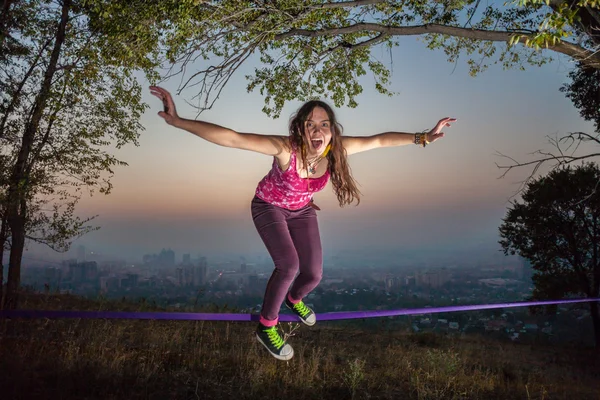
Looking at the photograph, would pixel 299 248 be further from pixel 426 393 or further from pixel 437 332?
pixel 437 332

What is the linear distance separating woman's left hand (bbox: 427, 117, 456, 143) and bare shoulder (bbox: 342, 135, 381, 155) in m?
0.50

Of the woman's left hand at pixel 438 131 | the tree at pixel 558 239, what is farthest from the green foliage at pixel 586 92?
the woman's left hand at pixel 438 131

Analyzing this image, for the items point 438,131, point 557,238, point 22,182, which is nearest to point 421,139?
point 438,131

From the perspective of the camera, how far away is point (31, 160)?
10.6 meters

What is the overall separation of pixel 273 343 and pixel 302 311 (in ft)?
1.63

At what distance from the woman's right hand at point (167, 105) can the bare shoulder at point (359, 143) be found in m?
1.62

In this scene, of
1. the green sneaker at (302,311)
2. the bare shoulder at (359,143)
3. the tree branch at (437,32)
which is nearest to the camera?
the bare shoulder at (359,143)

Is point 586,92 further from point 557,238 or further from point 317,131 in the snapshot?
point 317,131

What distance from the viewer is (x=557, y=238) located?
1930cm

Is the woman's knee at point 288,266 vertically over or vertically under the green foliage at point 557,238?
under

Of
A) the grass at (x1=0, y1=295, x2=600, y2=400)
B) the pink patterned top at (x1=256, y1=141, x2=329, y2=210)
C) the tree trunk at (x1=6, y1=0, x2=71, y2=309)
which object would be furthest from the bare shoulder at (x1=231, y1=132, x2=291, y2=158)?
the tree trunk at (x1=6, y1=0, x2=71, y2=309)

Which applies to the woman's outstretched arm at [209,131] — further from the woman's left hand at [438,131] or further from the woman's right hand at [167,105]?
the woman's left hand at [438,131]

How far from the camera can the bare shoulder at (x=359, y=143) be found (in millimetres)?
4367

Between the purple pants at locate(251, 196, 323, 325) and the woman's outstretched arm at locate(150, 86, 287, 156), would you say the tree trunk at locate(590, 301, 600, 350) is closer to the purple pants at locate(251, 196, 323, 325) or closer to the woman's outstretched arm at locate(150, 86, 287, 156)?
the purple pants at locate(251, 196, 323, 325)
